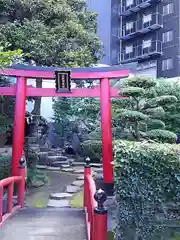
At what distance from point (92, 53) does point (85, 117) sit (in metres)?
3.72

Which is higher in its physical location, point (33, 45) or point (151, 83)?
point (33, 45)

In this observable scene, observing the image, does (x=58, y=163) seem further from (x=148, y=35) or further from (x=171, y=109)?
(x=148, y=35)

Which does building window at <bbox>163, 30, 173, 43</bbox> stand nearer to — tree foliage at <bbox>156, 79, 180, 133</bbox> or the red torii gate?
tree foliage at <bbox>156, 79, 180, 133</bbox>

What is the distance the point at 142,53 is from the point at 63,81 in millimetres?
15970

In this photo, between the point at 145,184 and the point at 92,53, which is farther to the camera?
the point at 92,53

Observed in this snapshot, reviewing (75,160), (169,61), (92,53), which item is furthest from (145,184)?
(169,61)

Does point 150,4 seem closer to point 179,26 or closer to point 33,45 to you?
point 179,26

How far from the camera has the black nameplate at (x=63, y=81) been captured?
26.3ft

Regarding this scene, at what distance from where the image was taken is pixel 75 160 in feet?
46.0

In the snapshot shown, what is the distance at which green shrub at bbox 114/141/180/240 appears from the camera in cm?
403

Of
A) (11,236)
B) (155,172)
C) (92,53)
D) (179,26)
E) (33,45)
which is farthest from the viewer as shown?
(179,26)

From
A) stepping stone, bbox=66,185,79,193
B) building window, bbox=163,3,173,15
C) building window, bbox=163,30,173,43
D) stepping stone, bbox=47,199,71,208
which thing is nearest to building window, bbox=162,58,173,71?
building window, bbox=163,30,173,43

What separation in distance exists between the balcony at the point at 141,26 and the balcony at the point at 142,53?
1.04m

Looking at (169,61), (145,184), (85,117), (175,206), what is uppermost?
(169,61)
